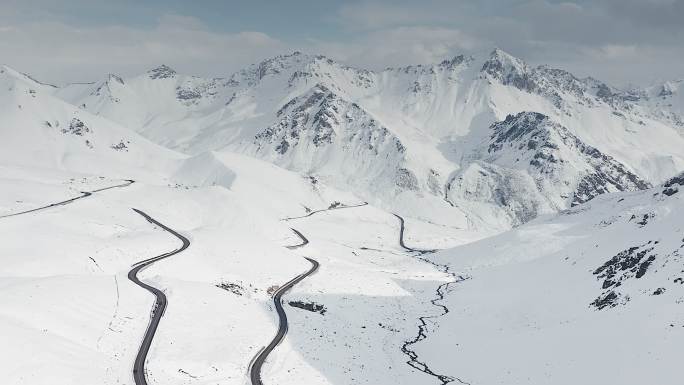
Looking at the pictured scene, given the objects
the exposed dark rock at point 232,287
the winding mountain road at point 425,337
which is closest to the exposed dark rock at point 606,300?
the winding mountain road at point 425,337

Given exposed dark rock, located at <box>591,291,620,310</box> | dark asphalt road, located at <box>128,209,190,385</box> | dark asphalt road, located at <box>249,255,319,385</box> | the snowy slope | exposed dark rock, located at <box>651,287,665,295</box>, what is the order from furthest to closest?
exposed dark rock, located at <box>591,291,620,310</box> < exposed dark rock, located at <box>651,287,665,295</box> < dark asphalt road, located at <box>249,255,319,385</box> < the snowy slope < dark asphalt road, located at <box>128,209,190,385</box>

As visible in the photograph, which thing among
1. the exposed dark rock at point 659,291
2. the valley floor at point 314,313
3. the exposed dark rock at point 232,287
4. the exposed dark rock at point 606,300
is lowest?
the exposed dark rock at point 232,287

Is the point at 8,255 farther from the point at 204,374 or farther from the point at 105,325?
the point at 204,374

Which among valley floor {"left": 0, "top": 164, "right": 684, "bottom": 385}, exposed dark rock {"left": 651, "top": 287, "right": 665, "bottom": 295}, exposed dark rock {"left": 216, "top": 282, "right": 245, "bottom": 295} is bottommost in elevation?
exposed dark rock {"left": 216, "top": 282, "right": 245, "bottom": 295}

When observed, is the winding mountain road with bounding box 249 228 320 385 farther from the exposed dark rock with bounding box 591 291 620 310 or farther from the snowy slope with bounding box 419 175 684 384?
the exposed dark rock with bounding box 591 291 620 310

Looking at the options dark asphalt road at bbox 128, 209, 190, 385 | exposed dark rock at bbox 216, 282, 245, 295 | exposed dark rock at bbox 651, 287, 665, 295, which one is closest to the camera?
dark asphalt road at bbox 128, 209, 190, 385

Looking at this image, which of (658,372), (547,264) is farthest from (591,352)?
(547,264)

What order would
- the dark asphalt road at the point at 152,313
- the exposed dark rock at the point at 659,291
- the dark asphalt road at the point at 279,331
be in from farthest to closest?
the exposed dark rock at the point at 659,291
the dark asphalt road at the point at 279,331
the dark asphalt road at the point at 152,313

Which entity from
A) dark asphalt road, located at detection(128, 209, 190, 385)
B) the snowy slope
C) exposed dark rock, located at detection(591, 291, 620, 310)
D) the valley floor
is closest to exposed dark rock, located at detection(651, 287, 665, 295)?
the snowy slope

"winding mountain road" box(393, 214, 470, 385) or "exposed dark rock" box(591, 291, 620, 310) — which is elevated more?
"exposed dark rock" box(591, 291, 620, 310)

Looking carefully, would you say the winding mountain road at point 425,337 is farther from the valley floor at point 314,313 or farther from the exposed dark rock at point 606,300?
the exposed dark rock at point 606,300

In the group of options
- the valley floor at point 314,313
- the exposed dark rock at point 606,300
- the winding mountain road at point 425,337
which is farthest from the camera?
the exposed dark rock at point 606,300

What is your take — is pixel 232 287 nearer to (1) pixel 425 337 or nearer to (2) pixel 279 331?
(2) pixel 279 331
